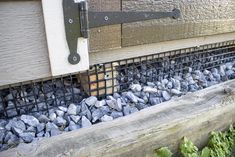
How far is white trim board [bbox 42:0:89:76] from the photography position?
37.6 inches

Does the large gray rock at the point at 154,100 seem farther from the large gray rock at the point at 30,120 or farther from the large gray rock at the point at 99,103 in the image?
the large gray rock at the point at 30,120

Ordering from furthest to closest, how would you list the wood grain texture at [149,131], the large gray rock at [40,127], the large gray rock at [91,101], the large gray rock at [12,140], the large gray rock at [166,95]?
the large gray rock at [166,95], the large gray rock at [91,101], the large gray rock at [40,127], the large gray rock at [12,140], the wood grain texture at [149,131]

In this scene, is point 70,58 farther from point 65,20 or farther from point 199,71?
point 199,71

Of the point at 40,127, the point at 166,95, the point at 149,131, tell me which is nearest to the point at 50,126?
the point at 40,127

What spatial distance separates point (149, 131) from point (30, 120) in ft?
1.95

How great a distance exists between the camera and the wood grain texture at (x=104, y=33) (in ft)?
4.30

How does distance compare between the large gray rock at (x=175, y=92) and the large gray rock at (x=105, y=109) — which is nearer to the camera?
the large gray rock at (x=105, y=109)

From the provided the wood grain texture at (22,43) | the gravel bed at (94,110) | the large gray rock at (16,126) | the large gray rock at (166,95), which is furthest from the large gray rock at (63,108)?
the large gray rock at (166,95)

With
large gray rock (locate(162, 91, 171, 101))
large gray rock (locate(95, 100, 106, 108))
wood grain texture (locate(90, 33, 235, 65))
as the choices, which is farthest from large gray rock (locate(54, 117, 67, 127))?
large gray rock (locate(162, 91, 171, 101))

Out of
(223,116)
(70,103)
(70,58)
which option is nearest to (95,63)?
(70,103)

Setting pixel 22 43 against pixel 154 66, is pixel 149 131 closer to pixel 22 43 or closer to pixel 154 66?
pixel 22 43

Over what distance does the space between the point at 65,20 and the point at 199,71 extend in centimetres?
128

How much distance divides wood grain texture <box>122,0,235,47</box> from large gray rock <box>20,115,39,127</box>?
649mm

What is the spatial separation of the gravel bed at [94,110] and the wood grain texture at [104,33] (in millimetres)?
303
